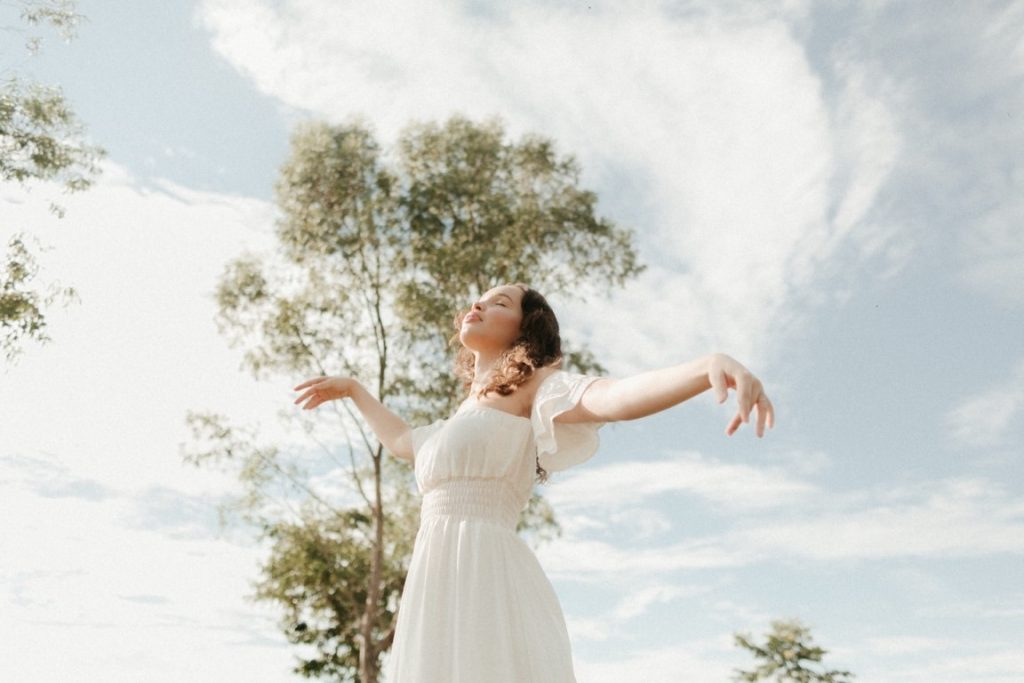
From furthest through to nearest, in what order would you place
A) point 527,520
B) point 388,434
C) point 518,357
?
point 527,520 → point 388,434 → point 518,357

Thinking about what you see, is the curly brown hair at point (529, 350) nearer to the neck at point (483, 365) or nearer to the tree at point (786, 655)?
the neck at point (483, 365)

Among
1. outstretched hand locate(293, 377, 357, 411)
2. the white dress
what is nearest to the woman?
the white dress

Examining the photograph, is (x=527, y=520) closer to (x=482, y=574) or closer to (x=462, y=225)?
(x=462, y=225)

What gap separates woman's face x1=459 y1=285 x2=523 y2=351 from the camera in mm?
3109

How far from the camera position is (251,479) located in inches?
540

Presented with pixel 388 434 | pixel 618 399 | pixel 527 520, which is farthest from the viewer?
pixel 527 520

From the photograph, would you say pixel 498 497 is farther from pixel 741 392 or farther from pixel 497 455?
pixel 741 392

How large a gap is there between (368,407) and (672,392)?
1.48 m

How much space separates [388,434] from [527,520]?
10.2m

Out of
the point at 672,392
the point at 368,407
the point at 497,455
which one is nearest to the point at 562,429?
the point at 497,455

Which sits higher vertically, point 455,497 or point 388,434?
point 388,434

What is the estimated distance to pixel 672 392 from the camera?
2.25m

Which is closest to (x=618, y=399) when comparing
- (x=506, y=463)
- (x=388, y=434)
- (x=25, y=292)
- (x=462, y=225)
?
(x=506, y=463)

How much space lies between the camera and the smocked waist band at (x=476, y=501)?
281 cm
